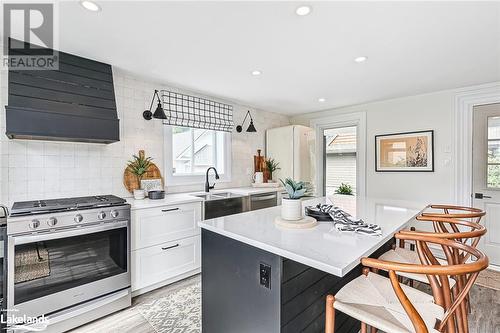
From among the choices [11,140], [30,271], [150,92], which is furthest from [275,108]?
[30,271]

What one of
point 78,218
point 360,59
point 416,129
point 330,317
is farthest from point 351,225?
point 416,129

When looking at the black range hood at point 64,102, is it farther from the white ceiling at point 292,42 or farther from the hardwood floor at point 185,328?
the hardwood floor at point 185,328

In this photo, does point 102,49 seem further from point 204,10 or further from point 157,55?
point 204,10

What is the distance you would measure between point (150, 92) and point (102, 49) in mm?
901

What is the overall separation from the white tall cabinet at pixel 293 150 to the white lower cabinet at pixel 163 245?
80.0 inches

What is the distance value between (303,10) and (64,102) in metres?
2.11

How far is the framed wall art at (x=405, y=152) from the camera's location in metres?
3.52

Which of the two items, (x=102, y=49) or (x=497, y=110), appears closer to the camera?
(x=102, y=49)

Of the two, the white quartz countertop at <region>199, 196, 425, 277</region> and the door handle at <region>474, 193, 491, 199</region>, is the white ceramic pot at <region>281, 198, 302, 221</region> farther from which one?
the door handle at <region>474, 193, 491, 199</region>

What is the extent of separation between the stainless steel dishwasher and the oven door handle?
172cm

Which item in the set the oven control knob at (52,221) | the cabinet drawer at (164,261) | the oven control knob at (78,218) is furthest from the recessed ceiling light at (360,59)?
the oven control knob at (52,221)

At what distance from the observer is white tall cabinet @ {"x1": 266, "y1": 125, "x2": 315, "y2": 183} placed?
4270 millimetres

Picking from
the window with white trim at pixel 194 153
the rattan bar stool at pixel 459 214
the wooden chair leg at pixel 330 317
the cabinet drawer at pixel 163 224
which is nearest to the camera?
the wooden chair leg at pixel 330 317

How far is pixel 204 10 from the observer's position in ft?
5.41
